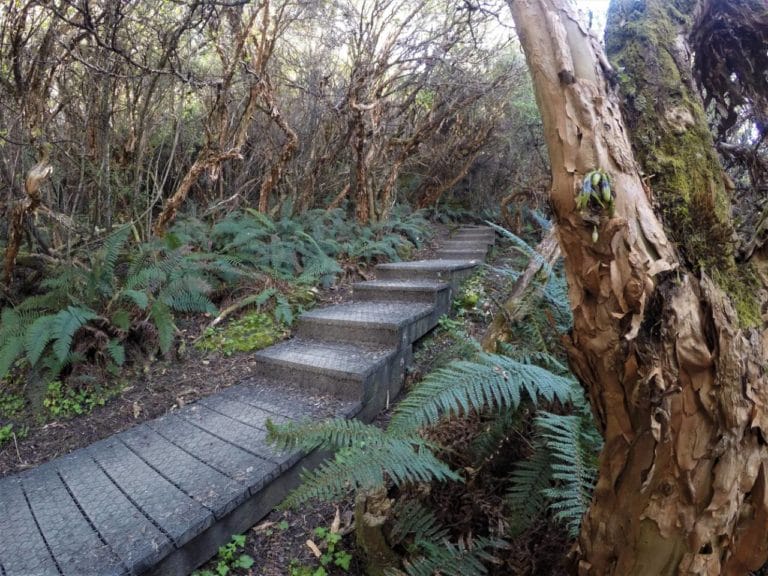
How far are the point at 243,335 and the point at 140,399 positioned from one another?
93 cm

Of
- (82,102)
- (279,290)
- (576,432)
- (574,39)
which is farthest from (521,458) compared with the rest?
(82,102)

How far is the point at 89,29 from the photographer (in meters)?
3.37

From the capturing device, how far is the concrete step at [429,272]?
439 centimetres

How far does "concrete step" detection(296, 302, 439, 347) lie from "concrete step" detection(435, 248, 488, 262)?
7.51 ft

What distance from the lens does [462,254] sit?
20.5 ft

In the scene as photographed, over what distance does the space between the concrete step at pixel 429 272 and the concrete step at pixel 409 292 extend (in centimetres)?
13

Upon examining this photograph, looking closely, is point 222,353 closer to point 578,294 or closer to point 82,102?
point 578,294

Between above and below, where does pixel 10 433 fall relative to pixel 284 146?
below

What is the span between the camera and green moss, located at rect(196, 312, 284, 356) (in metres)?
3.55

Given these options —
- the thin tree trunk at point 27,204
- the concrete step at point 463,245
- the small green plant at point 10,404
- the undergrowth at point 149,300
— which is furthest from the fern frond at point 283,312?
the concrete step at point 463,245

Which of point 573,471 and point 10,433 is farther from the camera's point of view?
point 10,433

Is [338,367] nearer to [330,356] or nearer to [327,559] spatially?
[330,356]

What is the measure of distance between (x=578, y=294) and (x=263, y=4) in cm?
515

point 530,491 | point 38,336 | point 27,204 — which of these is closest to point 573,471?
point 530,491
